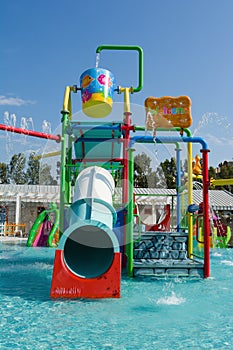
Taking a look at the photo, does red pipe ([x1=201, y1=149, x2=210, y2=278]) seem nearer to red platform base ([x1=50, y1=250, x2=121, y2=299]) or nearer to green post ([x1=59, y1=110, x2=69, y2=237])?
red platform base ([x1=50, y1=250, x2=121, y2=299])

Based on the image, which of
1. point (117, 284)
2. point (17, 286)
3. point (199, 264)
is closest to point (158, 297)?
point (117, 284)

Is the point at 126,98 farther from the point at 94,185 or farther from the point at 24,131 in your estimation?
the point at 24,131

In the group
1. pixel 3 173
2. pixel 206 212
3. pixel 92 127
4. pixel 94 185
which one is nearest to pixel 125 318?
pixel 94 185

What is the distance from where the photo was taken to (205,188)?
22.9ft

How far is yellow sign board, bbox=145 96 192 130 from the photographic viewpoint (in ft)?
24.3

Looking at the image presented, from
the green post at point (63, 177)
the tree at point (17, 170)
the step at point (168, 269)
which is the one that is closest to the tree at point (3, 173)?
the tree at point (17, 170)

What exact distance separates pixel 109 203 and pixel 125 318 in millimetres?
2508

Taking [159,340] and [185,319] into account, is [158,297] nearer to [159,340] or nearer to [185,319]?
[185,319]

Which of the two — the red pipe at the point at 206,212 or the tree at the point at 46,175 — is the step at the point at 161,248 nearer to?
the red pipe at the point at 206,212

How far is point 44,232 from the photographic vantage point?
1457 cm

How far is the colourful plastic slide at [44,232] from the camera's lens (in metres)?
13.9

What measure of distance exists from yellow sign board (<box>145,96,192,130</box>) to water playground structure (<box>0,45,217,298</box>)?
2cm

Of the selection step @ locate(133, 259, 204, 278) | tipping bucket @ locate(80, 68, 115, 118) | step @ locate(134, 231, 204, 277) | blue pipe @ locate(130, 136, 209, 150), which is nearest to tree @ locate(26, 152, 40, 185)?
tipping bucket @ locate(80, 68, 115, 118)

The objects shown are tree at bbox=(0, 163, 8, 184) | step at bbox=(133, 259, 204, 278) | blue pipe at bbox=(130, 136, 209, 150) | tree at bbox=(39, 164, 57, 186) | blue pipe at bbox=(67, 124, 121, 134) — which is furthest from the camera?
tree at bbox=(0, 163, 8, 184)
